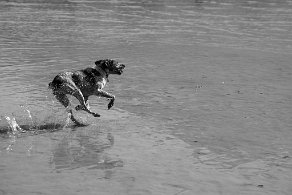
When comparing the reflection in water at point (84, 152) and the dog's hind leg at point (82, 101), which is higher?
the dog's hind leg at point (82, 101)

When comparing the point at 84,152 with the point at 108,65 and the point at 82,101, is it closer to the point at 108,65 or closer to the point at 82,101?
the point at 82,101

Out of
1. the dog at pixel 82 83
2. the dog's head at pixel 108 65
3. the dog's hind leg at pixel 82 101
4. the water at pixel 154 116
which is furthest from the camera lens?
the dog's head at pixel 108 65

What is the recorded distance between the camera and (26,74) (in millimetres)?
15266

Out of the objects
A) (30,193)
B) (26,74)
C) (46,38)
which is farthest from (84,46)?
(30,193)

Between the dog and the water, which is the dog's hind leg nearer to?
the dog

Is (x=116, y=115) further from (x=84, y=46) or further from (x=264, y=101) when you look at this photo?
(x=84, y=46)

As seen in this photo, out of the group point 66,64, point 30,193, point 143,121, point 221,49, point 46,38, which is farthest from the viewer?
point 46,38

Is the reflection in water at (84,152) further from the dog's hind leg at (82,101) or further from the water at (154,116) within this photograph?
the dog's hind leg at (82,101)

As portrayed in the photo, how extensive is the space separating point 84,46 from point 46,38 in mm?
2766

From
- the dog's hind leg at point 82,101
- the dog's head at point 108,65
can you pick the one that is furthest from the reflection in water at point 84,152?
the dog's head at point 108,65

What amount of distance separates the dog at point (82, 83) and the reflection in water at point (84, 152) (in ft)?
2.68

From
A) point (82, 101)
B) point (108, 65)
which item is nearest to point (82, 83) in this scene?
point (82, 101)

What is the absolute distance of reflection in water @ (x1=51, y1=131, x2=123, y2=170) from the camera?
809 cm

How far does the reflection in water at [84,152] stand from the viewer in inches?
319
